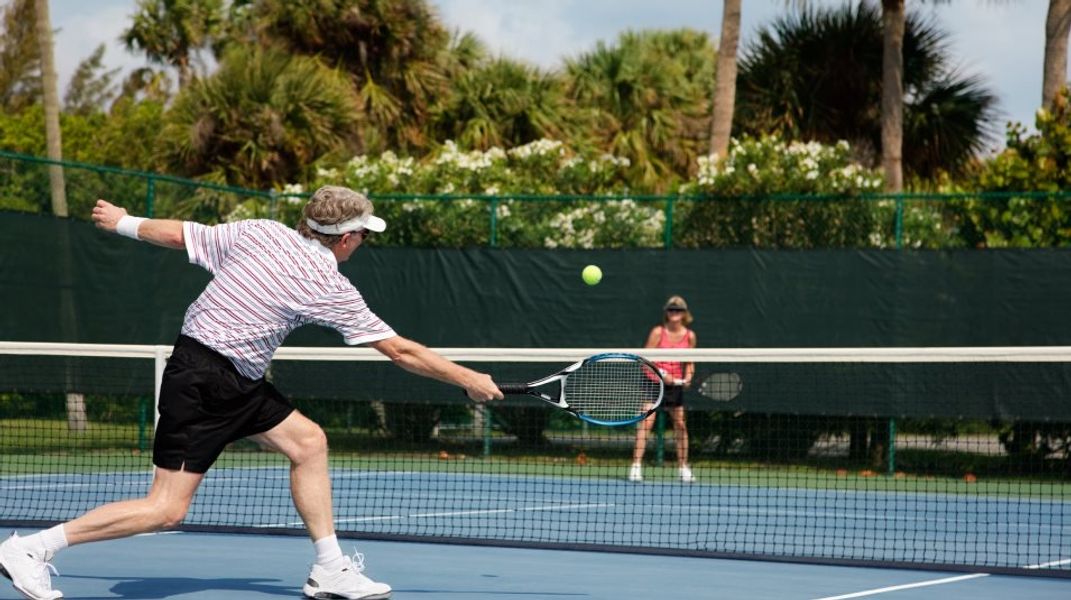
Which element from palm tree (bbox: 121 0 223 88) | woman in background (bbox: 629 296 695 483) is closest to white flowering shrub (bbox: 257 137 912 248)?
woman in background (bbox: 629 296 695 483)

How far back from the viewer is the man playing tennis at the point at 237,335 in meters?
5.17

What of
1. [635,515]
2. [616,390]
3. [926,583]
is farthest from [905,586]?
[635,515]

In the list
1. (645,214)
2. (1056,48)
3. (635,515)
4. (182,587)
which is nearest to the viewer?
(182,587)

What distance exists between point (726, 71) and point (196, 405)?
12.6m

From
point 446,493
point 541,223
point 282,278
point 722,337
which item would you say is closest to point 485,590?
point 282,278

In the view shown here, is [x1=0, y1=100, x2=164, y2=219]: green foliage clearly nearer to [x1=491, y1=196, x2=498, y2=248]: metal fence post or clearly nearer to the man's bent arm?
[x1=491, y1=196, x2=498, y2=248]: metal fence post

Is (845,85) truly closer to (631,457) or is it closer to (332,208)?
(631,457)

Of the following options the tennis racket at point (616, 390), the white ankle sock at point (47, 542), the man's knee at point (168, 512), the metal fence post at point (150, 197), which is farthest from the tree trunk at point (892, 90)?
the white ankle sock at point (47, 542)

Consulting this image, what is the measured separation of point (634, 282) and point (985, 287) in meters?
2.71

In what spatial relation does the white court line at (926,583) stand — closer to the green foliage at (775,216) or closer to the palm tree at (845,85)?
the green foliage at (775,216)

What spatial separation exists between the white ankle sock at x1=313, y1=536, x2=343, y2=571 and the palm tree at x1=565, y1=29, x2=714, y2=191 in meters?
19.7

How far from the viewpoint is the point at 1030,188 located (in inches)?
491

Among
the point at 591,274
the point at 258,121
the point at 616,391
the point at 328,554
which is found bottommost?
the point at 328,554

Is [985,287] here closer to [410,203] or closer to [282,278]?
[410,203]
